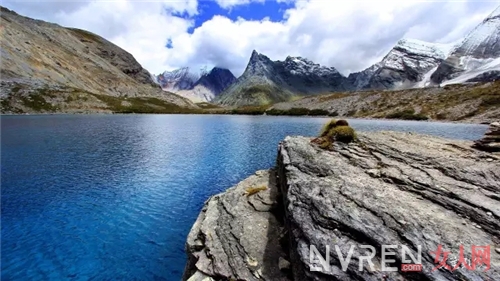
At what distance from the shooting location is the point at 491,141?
1672 cm

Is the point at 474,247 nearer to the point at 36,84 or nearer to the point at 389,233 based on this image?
the point at 389,233

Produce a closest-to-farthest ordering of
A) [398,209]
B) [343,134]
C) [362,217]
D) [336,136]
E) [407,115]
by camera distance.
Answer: [362,217] → [398,209] → [343,134] → [336,136] → [407,115]

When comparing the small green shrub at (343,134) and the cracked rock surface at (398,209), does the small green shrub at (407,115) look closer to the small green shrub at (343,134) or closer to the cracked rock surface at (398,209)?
the small green shrub at (343,134)

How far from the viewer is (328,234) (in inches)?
399

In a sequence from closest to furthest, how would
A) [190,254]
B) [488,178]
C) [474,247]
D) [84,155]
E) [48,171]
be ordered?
[474,247] → [488,178] → [190,254] → [48,171] → [84,155]

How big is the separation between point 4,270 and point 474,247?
75.0 feet

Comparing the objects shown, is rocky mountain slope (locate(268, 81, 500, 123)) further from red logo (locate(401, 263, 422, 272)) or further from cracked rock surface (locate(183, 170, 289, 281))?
red logo (locate(401, 263, 422, 272))

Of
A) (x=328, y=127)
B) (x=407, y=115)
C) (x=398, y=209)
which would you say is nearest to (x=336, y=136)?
(x=328, y=127)

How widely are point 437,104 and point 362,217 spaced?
183m

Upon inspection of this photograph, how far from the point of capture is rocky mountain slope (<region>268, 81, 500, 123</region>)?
433 feet

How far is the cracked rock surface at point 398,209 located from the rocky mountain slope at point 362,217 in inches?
1.3

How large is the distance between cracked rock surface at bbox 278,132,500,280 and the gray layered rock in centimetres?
80

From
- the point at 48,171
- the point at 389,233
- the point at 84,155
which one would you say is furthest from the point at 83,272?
the point at 84,155

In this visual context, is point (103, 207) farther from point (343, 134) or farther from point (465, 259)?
point (465, 259)
